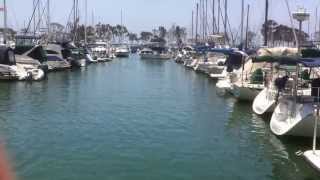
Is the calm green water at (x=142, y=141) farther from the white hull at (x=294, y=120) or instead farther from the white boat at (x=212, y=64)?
the white boat at (x=212, y=64)

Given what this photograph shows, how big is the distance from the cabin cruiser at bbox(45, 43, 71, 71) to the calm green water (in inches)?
1295

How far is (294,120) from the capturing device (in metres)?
20.8

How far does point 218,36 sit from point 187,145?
65142mm

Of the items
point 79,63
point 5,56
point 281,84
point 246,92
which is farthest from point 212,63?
point 281,84

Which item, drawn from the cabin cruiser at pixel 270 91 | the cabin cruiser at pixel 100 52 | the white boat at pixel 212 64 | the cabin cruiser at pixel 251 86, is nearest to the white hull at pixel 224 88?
the cabin cruiser at pixel 251 86

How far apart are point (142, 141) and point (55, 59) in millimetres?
55246

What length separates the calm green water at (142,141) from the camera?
16.8 m

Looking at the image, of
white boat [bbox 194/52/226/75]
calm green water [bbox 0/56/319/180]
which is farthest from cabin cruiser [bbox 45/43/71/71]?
calm green water [bbox 0/56/319/180]

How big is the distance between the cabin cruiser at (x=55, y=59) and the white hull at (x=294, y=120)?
171 ft

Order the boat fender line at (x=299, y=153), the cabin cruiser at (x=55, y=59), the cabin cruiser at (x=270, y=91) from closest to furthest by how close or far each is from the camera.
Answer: the boat fender line at (x=299, y=153) < the cabin cruiser at (x=270, y=91) < the cabin cruiser at (x=55, y=59)

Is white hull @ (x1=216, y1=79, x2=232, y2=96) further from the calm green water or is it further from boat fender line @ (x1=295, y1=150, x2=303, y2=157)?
boat fender line @ (x1=295, y1=150, x2=303, y2=157)

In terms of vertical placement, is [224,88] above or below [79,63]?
below

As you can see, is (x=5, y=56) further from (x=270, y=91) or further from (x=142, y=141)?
(x=142, y=141)

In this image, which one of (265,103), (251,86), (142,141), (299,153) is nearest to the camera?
(299,153)
